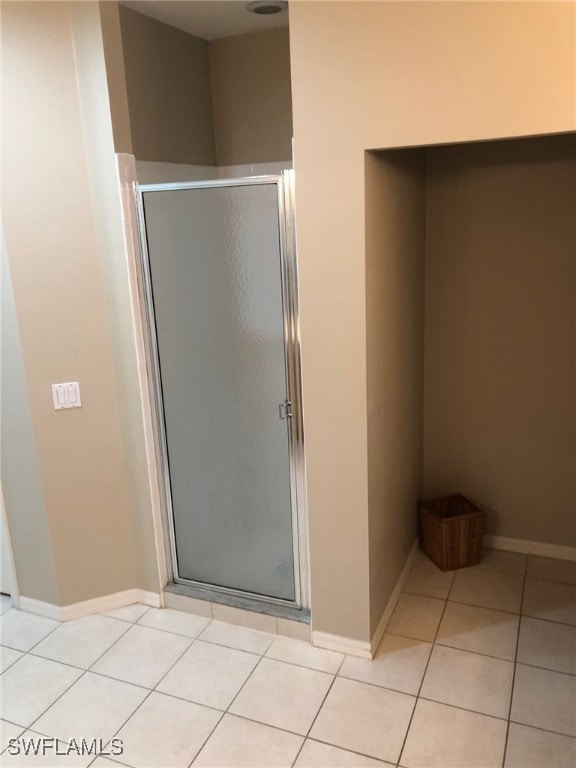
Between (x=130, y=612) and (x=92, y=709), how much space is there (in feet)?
1.91

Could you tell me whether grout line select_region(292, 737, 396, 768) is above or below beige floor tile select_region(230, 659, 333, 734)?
below

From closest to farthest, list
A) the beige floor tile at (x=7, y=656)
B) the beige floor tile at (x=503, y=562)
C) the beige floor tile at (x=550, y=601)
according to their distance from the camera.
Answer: the beige floor tile at (x=7, y=656) < the beige floor tile at (x=550, y=601) < the beige floor tile at (x=503, y=562)

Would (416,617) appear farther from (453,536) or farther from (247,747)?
(247,747)

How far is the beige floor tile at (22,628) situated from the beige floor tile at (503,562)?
2074mm

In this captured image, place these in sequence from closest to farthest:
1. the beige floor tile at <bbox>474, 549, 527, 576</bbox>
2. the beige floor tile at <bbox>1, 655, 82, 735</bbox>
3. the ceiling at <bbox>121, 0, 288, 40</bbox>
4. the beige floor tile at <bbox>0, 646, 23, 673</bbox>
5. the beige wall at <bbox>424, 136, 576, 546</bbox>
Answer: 1. the beige floor tile at <bbox>1, 655, 82, 735</bbox>
2. the ceiling at <bbox>121, 0, 288, 40</bbox>
3. the beige floor tile at <bbox>0, 646, 23, 673</bbox>
4. the beige wall at <bbox>424, 136, 576, 546</bbox>
5. the beige floor tile at <bbox>474, 549, 527, 576</bbox>

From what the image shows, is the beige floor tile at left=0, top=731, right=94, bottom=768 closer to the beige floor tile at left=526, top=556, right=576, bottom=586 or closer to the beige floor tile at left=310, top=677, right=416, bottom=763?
the beige floor tile at left=310, top=677, right=416, bottom=763

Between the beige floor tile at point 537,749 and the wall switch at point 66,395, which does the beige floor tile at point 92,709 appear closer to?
the wall switch at point 66,395

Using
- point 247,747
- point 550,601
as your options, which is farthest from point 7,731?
point 550,601

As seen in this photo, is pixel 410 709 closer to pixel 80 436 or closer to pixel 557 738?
pixel 557 738

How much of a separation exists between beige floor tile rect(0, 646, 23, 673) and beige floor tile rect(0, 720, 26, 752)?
0.32 metres

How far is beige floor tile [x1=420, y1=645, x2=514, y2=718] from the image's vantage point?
2.21m

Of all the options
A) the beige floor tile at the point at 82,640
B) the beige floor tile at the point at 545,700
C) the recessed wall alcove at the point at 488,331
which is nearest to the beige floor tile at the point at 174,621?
the beige floor tile at the point at 82,640

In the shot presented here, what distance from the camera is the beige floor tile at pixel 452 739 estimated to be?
6.54ft

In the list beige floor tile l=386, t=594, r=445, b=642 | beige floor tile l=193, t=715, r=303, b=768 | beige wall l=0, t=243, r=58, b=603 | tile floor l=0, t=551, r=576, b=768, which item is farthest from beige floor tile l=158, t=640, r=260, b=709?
beige wall l=0, t=243, r=58, b=603
